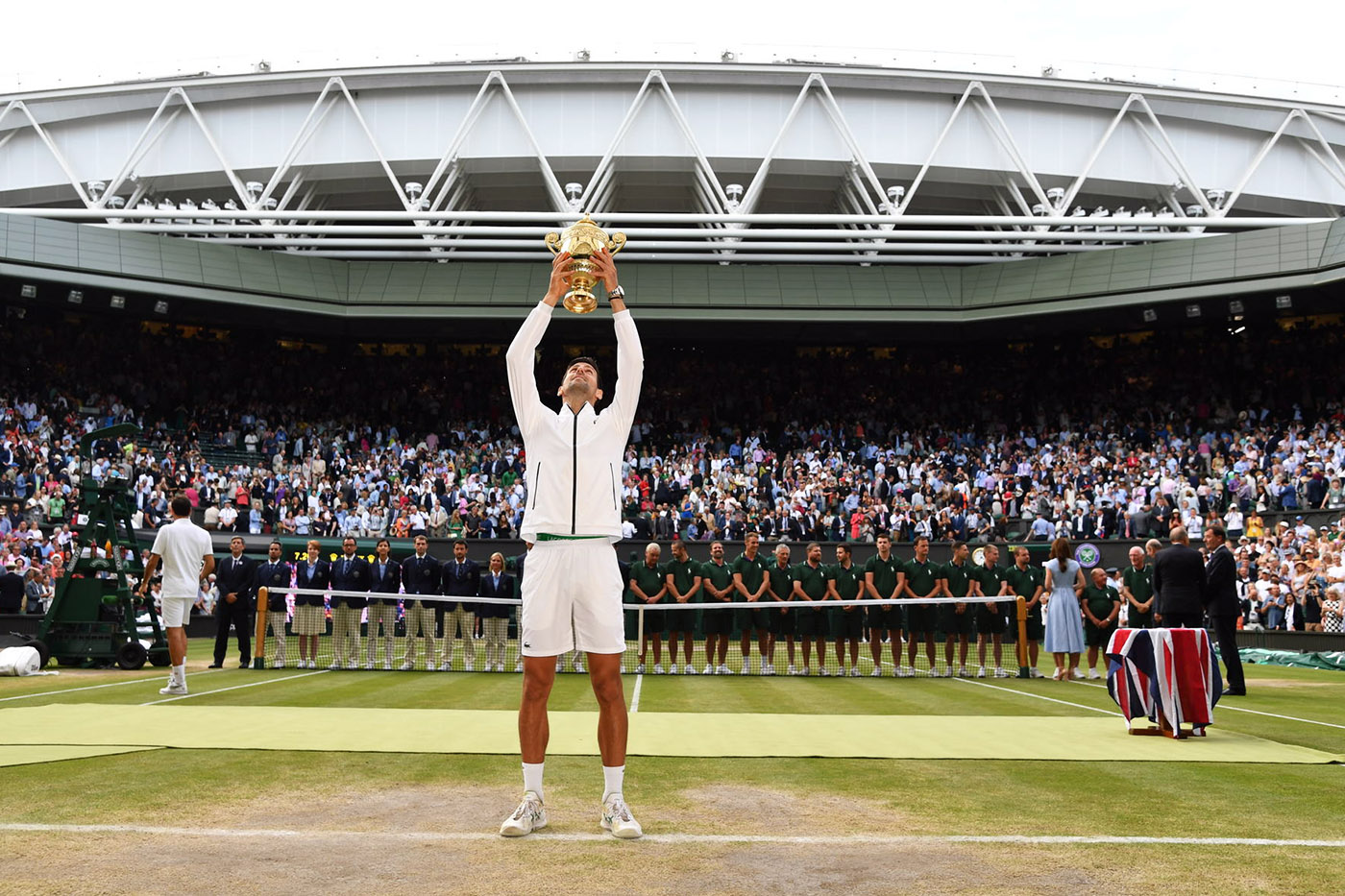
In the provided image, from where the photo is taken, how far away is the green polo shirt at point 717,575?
17250mm

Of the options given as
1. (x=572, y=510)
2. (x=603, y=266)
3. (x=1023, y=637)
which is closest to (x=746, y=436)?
(x=1023, y=637)

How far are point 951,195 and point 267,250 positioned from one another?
22.3 metres

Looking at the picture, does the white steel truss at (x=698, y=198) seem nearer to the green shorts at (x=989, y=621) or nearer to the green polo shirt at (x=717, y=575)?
the green polo shirt at (x=717, y=575)

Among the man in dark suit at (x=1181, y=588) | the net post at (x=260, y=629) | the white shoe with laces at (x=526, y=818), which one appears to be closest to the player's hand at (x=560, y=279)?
the white shoe with laces at (x=526, y=818)

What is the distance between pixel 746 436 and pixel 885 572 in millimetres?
23211

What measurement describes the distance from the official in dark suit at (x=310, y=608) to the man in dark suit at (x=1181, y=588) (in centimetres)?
1142

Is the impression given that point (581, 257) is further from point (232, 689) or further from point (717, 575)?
point (717, 575)

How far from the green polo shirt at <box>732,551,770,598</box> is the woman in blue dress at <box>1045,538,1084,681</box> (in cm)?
410

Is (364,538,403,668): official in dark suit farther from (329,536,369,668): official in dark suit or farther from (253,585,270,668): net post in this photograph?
(253,585,270,668): net post

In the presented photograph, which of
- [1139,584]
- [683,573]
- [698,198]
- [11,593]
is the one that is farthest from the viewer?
[698,198]

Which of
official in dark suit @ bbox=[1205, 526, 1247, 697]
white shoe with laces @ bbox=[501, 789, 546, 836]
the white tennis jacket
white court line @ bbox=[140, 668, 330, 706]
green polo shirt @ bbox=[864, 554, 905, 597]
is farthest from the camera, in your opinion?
green polo shirt @ bbox=[864, 554, 905, 597]

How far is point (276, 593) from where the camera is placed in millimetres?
16953

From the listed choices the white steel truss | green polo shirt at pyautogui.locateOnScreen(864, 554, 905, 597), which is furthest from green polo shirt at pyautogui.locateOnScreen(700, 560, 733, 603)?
the white steel truss

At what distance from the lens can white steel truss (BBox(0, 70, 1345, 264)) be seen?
30.2 meters
